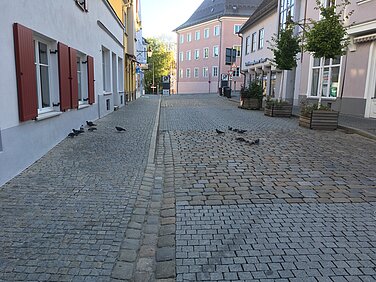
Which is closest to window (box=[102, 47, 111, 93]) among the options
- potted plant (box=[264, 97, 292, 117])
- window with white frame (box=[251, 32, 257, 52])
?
potted plant (box=[264, 97, 292, 117])

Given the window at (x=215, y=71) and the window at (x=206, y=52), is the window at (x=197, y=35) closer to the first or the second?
the window at (x=206, y=52)

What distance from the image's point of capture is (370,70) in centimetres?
1306

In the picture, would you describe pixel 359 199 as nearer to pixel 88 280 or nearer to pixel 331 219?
pixel 331 219

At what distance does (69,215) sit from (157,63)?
74.2 metres

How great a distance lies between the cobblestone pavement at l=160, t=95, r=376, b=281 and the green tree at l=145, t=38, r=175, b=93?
218 feet

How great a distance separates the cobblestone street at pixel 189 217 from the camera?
9.59ft

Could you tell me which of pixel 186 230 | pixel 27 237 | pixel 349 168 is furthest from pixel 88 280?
pixel 349 168

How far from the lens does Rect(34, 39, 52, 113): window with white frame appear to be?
23.2 ft

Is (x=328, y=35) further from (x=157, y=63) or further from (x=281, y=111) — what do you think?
(x=157, y=63)

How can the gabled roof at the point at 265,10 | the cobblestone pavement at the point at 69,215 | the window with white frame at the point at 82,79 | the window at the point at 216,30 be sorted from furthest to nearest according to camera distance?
the window at the point at 216,30 → the gabled roof at the point at 265,10 → the window with white frame at the point at 82,79 → the cobblestone pavement at the point at 69,215

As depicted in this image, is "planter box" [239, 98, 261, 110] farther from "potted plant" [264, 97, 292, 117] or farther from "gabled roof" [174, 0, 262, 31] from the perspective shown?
"gabled roof" [174, 0, 262, 31]

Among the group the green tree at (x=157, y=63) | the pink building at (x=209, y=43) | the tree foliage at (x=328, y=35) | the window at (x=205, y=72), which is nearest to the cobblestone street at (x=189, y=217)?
the tree foliage at (x=328, y=35)

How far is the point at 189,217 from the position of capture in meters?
4.06

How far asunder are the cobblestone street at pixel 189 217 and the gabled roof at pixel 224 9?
49.9 m
